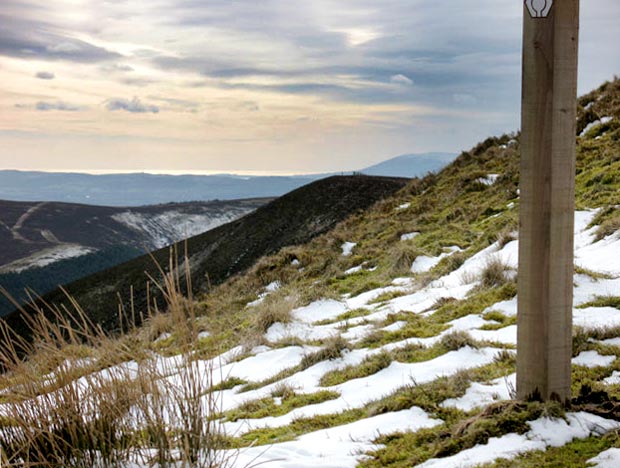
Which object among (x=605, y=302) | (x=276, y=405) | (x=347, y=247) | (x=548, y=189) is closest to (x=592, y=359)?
(x=605, y=302)

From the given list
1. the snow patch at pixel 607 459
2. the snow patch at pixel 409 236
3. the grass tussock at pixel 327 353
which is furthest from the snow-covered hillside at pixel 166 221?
the snow patch at pixel 607 459

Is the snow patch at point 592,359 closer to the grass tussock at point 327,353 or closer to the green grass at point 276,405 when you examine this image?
the green grass at point 276,405

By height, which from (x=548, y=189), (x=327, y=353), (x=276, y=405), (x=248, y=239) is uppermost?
(x=548, y=189)

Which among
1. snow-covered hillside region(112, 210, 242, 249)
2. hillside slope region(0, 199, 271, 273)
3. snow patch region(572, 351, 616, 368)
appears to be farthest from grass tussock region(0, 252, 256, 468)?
snow-covered hillside region(112, 210, 242, 249)

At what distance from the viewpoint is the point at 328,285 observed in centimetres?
1107

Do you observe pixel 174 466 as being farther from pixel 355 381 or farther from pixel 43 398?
pixel 355 381

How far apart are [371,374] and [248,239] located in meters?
21.0

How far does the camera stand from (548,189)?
3.28 meters

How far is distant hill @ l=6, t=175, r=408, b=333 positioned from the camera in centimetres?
2342

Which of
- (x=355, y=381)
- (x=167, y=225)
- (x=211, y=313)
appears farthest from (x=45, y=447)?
(x=167, y=225)

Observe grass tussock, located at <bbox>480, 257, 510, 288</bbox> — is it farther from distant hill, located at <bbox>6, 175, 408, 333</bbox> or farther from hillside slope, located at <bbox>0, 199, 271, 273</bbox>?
hillside slope, located at <bbox>0, 199, 271, 273</bbox>

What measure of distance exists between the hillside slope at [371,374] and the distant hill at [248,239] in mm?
11837

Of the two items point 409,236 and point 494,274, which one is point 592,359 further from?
point 409,236

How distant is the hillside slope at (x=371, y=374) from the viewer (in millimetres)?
3107
